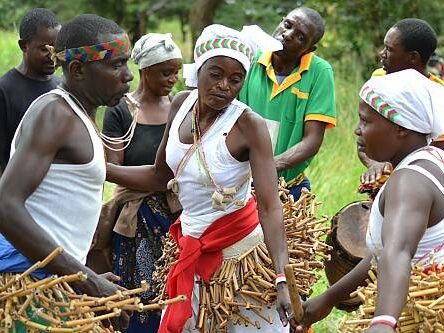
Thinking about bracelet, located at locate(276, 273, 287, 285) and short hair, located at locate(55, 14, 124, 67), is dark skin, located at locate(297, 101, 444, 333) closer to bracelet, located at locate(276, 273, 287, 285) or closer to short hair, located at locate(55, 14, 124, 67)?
bracelet, located at locate(276, 273, 287, 285)

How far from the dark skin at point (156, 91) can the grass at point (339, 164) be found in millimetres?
2063

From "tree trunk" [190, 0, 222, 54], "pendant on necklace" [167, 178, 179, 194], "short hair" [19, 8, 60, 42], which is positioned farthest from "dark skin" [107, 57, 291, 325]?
"tree trunk" [190, 0, 222, 54]

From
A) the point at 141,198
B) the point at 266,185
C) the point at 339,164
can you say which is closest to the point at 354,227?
the point at 141,198

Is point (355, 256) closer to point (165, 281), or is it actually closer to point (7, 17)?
point (165, 281)

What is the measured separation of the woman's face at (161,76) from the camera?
5.58 metres

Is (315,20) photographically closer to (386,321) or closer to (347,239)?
(347,239)

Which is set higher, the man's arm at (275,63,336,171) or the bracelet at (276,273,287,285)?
the man's arm at (275,63,336,171)

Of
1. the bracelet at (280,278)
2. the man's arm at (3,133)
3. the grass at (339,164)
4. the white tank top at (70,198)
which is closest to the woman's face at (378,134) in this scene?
the bracelet at (280,278)

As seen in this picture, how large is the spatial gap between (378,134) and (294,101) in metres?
2.32

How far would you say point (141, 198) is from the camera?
215 inches

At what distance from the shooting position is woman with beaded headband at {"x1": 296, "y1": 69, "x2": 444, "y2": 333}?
10.1ft

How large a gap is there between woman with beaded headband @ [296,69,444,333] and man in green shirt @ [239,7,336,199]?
2112 mm

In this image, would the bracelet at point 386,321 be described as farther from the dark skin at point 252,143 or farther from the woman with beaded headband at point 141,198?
the woman with beaded headband at point 141,198

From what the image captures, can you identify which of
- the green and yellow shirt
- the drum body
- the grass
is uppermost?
the green and yellow shirt
